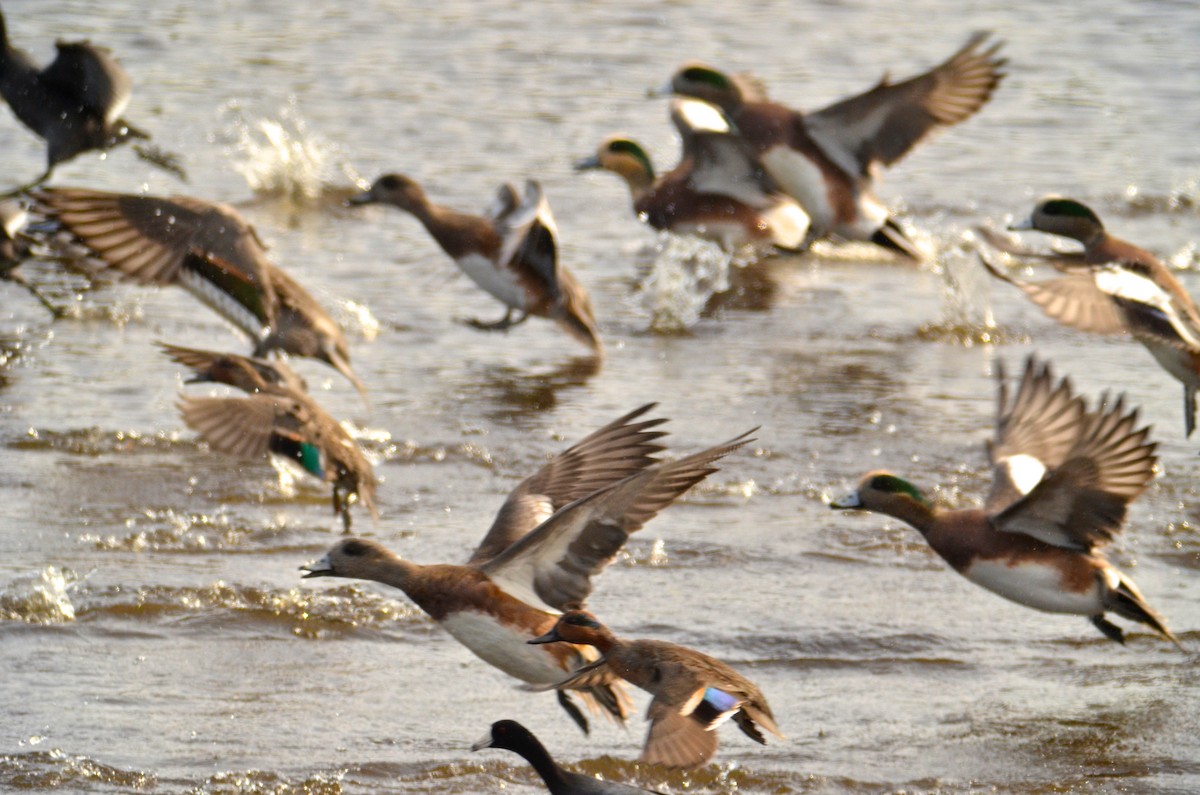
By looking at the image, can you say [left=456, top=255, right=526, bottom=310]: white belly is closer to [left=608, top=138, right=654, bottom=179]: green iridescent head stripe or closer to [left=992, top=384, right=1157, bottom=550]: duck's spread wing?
[left=608, top=138, right=654, bottom=179]: green iridescent head stripe

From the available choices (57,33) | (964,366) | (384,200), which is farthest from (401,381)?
(57,33)

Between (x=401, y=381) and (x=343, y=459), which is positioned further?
(x=401, y=381)

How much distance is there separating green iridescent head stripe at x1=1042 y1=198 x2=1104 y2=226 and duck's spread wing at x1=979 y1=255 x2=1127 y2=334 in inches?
19.6

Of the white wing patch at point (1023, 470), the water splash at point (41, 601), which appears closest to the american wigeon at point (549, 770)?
the water splash at point (41, 601)

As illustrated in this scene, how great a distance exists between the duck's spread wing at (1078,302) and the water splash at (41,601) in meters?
3.35

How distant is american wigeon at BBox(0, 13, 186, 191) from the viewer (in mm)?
8750

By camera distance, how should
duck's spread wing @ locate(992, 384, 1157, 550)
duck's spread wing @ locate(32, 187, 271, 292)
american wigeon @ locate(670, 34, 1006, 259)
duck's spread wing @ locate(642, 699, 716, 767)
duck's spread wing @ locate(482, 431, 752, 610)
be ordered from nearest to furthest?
1. duck's spread wing @ locate(642, 699, 716, 767)
2. duck's spread wing @ locate(482, 431, 752, 610)
3. duck's spread wing @ locate(992, 384, 1157, 550)
4. duck's spread wing @ locate(32, 187, 271, 292)
5. american wigeon @ locate(670, 34, 1006, 259)

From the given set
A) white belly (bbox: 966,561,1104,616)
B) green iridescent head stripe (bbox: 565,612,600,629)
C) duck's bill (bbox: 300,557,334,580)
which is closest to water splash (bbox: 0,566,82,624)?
duck's bill (bbox: 300,557,334,580)

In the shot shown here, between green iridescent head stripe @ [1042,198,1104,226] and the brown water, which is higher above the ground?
green iridescent head stripe @ [1042,198,1104,226]

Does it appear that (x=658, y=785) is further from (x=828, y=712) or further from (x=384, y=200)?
(x=384, y=200)

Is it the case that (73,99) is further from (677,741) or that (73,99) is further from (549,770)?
(677,741)

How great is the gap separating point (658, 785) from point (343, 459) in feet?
6.38

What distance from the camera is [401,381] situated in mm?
7910

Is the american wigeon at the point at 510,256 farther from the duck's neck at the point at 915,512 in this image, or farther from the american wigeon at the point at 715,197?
the duck's neck at the point at 915,512
